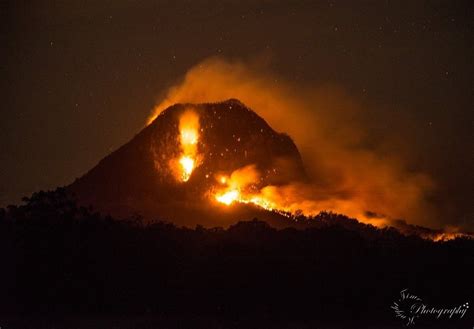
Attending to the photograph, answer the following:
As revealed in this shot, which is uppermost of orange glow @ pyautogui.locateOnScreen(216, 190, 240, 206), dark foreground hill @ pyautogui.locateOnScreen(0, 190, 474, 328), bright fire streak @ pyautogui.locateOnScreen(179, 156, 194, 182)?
bright fire streak @ pyautogui.locateOnScreen(179, 156, 194, 182)

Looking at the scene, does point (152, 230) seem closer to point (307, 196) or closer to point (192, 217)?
point (192, 217)

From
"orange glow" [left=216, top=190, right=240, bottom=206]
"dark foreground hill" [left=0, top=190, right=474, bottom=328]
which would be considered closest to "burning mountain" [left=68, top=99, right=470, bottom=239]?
"orange glow" [left=216, top=190, right=240, bottom=206]

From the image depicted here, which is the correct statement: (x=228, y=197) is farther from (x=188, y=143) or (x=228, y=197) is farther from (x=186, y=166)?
(x=188, y=143)

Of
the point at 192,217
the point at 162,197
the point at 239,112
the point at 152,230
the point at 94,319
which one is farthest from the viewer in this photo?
the point at 239,112

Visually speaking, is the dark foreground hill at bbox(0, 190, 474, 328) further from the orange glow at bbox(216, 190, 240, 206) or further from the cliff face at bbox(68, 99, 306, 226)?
the orange glow at bbox(216, 190, 240, 206)

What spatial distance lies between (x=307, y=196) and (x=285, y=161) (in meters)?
16.2

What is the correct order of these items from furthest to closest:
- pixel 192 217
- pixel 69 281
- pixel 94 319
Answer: pixel 192 217 < pixel 69 281 < pixel 94 319

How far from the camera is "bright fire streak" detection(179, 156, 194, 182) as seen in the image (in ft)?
310

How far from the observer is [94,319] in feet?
131

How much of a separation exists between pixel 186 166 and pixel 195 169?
1.26 meters

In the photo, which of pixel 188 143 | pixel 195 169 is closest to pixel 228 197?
pixel 195 169

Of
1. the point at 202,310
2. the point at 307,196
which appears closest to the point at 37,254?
the point at 202,310

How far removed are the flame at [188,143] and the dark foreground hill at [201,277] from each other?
4664 cm

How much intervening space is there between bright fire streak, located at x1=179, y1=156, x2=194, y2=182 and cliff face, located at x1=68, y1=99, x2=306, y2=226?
0.71 m
